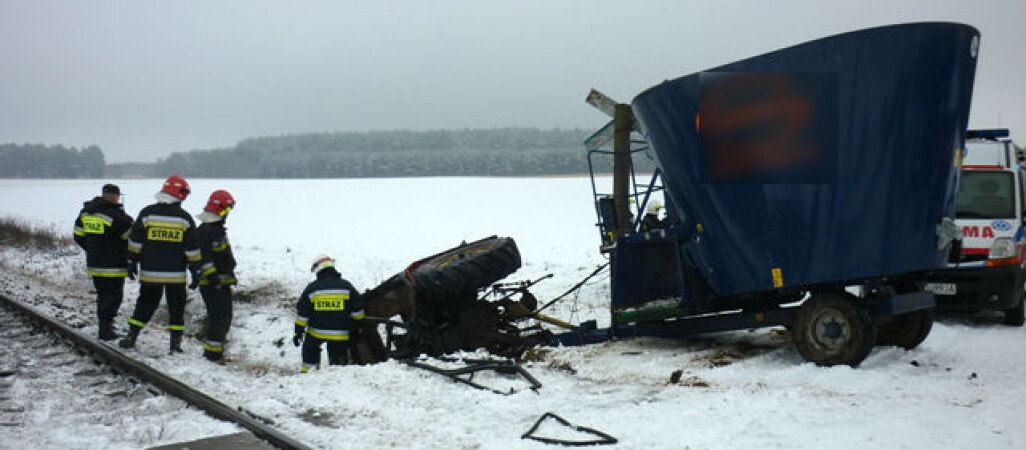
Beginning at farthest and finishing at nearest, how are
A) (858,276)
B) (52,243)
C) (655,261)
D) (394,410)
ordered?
(52,243) → (655,261) → (858,276) → (394,410)

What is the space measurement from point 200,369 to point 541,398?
11.7 feet

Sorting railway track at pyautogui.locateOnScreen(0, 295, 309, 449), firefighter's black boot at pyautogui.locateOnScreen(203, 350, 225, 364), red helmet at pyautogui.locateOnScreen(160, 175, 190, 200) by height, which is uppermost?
red helmet at pyautogui.locateOnScreen(160, 175, 190, 200)

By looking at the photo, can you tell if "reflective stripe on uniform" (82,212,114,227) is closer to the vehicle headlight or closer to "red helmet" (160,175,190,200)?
"red helmet" (160,175,190,200)

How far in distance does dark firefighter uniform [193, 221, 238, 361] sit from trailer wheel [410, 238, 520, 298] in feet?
6.67

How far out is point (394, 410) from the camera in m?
5.43

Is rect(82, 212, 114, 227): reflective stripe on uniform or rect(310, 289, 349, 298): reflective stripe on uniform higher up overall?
rect(82, 212, 114, 227): reflective stripe on uniform

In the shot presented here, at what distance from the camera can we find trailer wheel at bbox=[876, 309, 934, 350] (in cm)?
717

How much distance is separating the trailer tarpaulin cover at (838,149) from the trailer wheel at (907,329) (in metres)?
1.09

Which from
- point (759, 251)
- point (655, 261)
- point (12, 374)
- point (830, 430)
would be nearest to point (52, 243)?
point (12, 374)

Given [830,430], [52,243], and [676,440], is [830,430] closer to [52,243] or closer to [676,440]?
[676,440]

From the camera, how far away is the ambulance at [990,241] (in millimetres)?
8805

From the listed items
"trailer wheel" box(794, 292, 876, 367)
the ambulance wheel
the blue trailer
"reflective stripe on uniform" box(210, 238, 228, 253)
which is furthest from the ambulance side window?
"reflective stripe on uniform" box(210, 238, 228, 253)

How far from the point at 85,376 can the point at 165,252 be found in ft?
5.17

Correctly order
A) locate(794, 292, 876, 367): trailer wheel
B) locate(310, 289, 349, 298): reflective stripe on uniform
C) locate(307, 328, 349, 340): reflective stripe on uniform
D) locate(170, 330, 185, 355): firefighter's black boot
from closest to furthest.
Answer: locate(794, 292, 876, 367): trailer wheel, locate(310, 289, 349, 298): reflective stripe on uniform, locate(307, 328, 349, 340): reflective stripe on uniform, locate(170, 330, 185, 355): firefighter's black boot
